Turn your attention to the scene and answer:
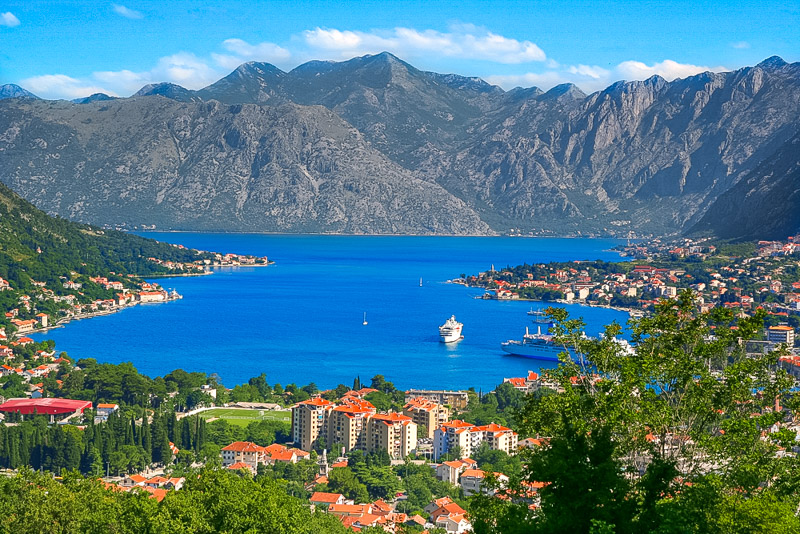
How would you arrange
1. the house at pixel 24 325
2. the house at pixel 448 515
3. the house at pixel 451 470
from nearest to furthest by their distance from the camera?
the house at pixel 448 515, the house at pixel 451 470, the house at pixel 24 325

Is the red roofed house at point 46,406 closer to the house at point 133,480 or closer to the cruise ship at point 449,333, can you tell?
the house at point 133,480

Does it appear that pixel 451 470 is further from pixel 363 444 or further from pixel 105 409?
pixel 105 409

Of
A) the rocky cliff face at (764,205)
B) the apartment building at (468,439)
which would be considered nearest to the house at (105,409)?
the apartment building at (468,439)

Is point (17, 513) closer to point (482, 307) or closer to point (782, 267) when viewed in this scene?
point (482, 307)

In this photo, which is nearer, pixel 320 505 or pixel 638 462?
pixel 638 462

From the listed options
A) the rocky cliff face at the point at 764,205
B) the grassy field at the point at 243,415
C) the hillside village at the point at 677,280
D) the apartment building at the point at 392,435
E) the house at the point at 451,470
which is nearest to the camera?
the house at the point at 451,470

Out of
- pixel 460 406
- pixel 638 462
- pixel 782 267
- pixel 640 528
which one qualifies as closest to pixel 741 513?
pixel 640 528

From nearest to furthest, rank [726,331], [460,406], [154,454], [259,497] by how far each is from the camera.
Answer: [726,331] < [259,497] < [154,454] < [460,406]
